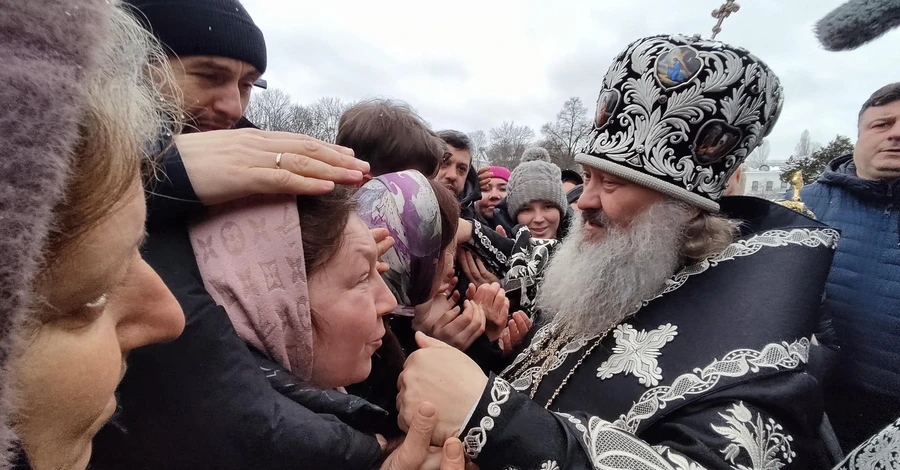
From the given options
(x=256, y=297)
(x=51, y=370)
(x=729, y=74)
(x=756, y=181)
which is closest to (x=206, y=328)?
(x=256, y=297)

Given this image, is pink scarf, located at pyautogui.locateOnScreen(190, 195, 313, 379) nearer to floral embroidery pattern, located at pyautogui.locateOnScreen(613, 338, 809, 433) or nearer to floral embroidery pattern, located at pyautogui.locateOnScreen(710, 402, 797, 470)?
floral embroidery pattern, located at pyautogui.locateOnScreen(613, 338, 809, 433)

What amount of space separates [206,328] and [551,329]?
162 cm

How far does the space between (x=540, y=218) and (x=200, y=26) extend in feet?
11.1

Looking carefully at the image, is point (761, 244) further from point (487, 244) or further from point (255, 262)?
point (255, 262)

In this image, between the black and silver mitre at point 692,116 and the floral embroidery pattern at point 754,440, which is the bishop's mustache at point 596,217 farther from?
the floral embroidery pattern at point 754,440

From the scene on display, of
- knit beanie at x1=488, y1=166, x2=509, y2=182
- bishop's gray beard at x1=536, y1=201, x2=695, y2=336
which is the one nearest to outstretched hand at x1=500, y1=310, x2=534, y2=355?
bishop's gray beard at x1=536, y1=201, x2=695, y2=336

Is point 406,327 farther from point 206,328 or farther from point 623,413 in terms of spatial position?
point 206,328

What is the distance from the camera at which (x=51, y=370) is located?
528 millimetres

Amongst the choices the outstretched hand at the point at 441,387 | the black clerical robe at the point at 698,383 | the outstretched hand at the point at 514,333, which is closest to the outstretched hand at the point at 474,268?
the outstretched hand at the point at 514,333

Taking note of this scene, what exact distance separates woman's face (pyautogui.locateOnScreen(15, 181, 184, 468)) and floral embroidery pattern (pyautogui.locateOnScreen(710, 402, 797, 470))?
139 cm

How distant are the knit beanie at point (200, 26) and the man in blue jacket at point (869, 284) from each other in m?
2.88

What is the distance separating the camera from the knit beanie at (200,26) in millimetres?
1560

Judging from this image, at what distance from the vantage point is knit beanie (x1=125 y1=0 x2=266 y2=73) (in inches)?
61.4

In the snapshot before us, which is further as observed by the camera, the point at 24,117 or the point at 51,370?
the point at 51,370
